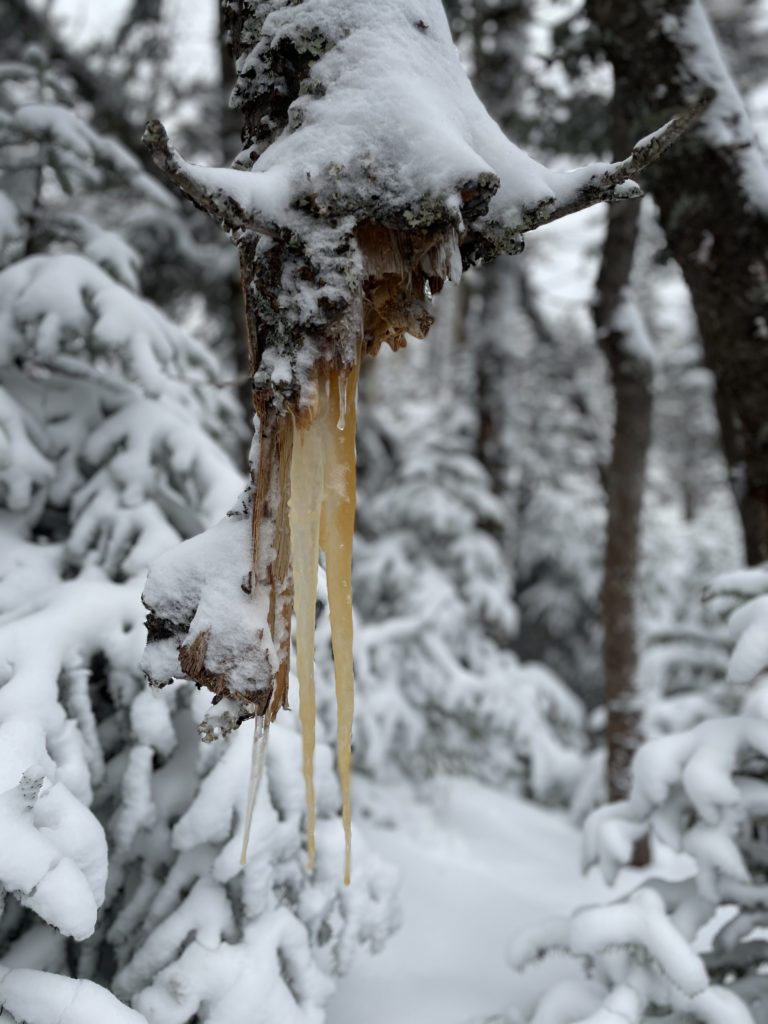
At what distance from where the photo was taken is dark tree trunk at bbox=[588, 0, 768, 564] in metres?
3.04

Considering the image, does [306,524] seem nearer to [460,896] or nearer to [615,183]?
[615,183]

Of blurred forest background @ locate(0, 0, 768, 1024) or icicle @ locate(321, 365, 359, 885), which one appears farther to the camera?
blurred forest background @ locate(0, 0, 768, 1024)

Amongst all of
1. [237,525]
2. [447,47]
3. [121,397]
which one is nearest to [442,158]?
[447,47]

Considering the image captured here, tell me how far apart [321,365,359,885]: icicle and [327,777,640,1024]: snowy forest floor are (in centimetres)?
171

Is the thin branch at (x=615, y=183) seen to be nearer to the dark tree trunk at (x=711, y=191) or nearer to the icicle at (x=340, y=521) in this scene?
the icicle at (x=340, y=521)

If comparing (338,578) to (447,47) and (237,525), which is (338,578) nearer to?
(237,525)

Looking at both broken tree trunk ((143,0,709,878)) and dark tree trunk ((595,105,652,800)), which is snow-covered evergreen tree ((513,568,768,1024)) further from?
dark tree trunk ((595,105,652,800))

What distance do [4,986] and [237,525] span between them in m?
1.21

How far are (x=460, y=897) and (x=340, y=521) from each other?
2999 millimetres

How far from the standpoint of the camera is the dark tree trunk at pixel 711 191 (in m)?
3.04

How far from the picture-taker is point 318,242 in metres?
1.48

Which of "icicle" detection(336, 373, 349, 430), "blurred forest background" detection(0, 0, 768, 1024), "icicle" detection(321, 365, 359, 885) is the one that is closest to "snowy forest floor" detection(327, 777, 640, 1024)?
"blurred forest background" detection(0, 0, 768, 1024)

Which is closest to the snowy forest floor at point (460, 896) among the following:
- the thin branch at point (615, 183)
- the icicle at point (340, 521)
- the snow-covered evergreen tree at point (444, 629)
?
the snow-covered evergreen tree at point (444, 629)

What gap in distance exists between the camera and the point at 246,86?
1.66 metres
